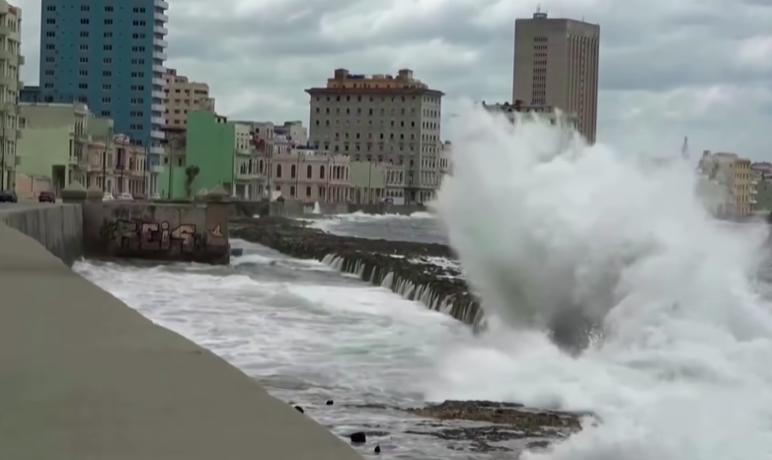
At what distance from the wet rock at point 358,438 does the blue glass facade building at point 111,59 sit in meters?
126

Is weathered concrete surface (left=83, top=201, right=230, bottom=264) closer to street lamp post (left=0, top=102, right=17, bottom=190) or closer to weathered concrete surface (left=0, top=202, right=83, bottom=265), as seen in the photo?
weathered concrete surface (left=0, top=202, right=83, bottom=265)

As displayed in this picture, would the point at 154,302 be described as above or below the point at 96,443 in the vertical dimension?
below

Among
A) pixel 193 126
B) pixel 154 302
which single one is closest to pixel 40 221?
pixel 154 302

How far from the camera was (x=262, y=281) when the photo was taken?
Result: 34562 mm

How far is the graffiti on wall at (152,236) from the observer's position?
41.8 metres

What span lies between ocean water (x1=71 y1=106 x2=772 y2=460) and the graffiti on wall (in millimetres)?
11991

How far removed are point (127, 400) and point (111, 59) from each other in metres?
143

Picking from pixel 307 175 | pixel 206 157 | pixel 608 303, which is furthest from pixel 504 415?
pixel 307 175

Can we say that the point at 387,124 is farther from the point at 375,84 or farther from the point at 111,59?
the point at 111,59

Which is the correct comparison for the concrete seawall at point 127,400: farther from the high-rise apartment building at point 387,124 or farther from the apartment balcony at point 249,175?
the high-rise apartment building at point 387,124

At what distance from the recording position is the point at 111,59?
144m

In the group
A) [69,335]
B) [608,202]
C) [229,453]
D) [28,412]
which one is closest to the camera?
[229,453]

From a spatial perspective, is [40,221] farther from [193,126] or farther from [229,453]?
[193,126]

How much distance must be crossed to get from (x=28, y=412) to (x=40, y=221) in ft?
84.9
